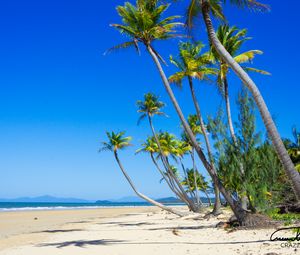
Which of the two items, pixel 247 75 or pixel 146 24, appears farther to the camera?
pixel 146 24

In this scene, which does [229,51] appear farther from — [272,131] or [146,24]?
[272,131]

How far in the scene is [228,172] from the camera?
1600 cm

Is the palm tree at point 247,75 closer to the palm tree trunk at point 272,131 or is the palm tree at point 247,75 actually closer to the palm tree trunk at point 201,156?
the palm tree trunk at point 272,131

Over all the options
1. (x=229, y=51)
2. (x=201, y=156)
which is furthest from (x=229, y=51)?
(x=201, y=156)

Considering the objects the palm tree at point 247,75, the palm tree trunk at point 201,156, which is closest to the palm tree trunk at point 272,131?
the palm tree at point 247,75

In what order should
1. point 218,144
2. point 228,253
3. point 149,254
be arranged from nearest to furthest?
point 228,253, point 149,254, point 218,144

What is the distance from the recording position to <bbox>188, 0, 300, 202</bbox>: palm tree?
28.2 ft

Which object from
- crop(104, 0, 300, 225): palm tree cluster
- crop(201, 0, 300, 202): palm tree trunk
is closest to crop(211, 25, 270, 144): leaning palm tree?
crop(104, 0, 300, 225): palm tree cluster

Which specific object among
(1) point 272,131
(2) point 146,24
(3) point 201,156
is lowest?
(1) point 272,131

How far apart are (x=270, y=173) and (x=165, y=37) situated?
27.9 feet

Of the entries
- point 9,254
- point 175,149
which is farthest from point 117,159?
point 9,254

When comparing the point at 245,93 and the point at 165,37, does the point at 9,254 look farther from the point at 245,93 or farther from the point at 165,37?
the point at 165,37

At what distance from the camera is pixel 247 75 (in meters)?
10.0

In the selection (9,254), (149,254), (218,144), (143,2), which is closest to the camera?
(149,254)
